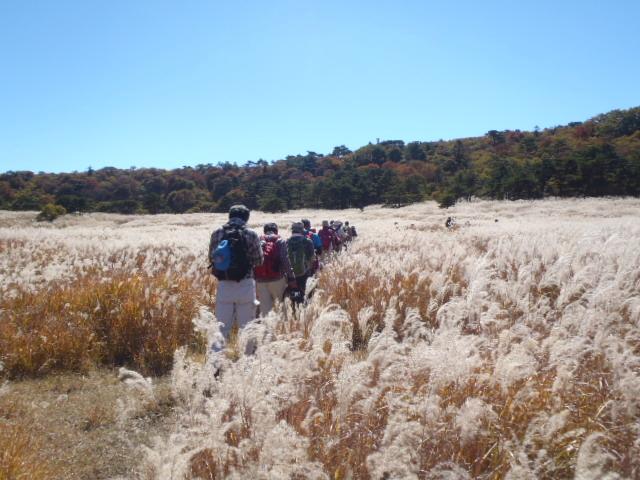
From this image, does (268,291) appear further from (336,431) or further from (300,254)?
(336,431)

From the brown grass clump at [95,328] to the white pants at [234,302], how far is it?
97cm

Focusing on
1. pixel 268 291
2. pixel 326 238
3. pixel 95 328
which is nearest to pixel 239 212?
pixel 268 291

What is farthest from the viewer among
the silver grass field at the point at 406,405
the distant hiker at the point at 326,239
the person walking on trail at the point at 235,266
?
the distant hiker at the point at 326,239

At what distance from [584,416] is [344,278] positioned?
4743 mm

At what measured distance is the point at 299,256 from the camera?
7512mm

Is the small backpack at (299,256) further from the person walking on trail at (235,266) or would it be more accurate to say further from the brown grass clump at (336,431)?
the brown grass clump at (336,431)

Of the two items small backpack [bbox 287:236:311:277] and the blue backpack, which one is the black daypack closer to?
the blue backpack

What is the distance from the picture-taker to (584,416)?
3020mm

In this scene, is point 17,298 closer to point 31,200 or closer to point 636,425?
point 636,425

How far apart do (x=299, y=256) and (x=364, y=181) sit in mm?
74432

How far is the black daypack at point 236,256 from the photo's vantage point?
16.4 feet

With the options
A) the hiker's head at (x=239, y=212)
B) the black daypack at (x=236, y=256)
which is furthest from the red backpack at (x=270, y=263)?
the black daypack at (x=236, y=256)

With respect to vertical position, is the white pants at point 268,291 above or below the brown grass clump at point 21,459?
above

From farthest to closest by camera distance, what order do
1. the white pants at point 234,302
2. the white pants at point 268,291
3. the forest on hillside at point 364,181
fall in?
1. the forest on hillside at point 364,181
2. the white pants at point 268,291
3. the white pants at point 234,302
